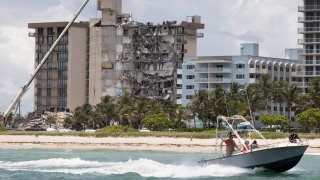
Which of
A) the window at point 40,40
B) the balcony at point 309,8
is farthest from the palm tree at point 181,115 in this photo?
the window at point 40,40

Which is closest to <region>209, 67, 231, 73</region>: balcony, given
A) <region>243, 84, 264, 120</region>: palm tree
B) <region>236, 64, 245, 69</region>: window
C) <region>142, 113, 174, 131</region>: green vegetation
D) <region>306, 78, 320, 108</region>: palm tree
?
<region>236, 64, 245, 69</region>: window

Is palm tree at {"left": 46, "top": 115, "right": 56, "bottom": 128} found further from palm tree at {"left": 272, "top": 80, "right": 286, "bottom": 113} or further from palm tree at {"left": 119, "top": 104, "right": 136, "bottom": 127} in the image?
palm tree at {"left": 272, "top": 80, "right": 286, "bottom": 113}

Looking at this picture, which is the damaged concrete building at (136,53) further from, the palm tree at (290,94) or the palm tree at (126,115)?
the palm tree at (290,94)

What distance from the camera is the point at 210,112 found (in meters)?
130

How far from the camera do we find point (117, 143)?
350 ft

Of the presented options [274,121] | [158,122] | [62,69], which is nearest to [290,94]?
[274,121]

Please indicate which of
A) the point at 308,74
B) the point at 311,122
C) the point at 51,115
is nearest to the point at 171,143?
the point at 311,122

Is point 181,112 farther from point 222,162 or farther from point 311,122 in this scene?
point 222,162

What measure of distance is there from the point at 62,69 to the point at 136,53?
63.7ft

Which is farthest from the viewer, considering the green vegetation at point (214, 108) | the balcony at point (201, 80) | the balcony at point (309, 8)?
the balcony at point (201, 80)

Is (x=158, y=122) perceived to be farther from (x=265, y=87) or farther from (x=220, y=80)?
(x=220, y=80)

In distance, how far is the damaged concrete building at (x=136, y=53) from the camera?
180875 millimetres

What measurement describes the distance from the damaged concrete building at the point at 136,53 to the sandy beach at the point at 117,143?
64.4 meters

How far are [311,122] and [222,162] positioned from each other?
69.7m
